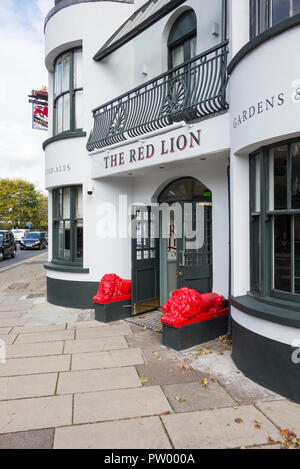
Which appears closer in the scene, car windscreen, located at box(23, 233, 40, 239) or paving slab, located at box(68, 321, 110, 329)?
paving slab, located at box(68, 321, 110, 329)

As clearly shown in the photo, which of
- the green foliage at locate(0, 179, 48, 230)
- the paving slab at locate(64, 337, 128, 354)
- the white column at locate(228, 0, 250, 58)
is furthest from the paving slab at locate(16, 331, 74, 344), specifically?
the green foliage at locate(0, 179, 48, 230)

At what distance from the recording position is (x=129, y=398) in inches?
152


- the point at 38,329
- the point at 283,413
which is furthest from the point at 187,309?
the point at 38,329

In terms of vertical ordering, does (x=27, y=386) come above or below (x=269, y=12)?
below

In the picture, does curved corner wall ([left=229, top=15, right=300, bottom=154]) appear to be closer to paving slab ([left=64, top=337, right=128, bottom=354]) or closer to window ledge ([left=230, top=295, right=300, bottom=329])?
window ledge ([left=230, top=295, right=300, bottom=329])

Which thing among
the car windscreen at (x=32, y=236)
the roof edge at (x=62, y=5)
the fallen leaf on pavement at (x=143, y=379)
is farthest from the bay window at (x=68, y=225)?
the car windscreen at (x=32, y=236)

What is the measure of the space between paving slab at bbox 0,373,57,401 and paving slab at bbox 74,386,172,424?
448 mm

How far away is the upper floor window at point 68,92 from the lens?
850cm

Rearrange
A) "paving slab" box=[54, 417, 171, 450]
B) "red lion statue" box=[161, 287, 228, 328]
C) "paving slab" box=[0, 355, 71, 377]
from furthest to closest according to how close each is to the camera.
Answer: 1. "red lion statue" box=[161, 287, 228, 328]
2. "paving slab" box=[0, 355, 71, 377]
3. "paving slab" box=[54, 417, 171, 450]

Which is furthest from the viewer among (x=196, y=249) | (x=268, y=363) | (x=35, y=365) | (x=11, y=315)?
(x=11, y=315)

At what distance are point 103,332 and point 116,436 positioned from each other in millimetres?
3253

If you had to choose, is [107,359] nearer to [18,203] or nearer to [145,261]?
[145,261]

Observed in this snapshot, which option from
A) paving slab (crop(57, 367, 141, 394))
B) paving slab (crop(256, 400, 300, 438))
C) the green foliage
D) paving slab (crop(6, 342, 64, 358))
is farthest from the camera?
the green foliage

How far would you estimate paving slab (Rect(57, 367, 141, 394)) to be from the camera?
162 inches
